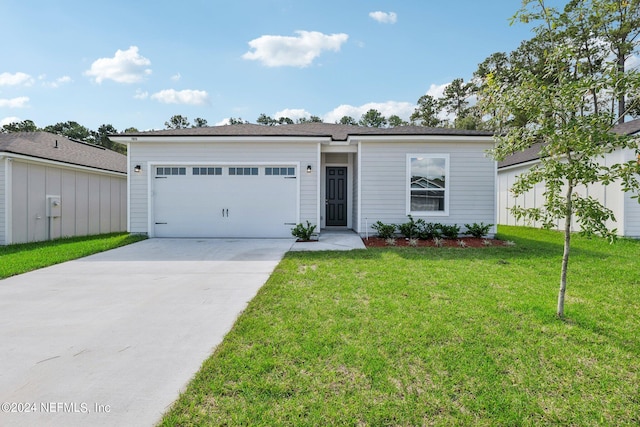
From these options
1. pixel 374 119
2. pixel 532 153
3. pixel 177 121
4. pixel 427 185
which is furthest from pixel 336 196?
pixel 177 121

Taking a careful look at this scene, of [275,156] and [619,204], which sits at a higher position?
[275,156]

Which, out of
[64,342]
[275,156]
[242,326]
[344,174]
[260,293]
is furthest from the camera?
[344,174]

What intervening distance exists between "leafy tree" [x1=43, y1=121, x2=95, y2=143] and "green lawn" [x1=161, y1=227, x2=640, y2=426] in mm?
43162

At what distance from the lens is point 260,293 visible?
4.05 meters

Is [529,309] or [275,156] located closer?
[529,309]

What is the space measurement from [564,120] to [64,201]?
492 inches

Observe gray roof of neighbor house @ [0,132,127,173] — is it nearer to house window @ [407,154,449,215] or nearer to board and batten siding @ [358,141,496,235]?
board and batten siding @ [358,141,496,235]

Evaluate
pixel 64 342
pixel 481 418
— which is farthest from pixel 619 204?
pixel 64 342

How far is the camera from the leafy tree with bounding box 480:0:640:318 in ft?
9.24

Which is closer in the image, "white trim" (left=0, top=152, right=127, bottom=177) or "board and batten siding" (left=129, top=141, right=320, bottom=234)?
"white trim" (left=0, top=152, right=127, bottom=177)

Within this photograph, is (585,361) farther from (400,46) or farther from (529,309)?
(400,46)

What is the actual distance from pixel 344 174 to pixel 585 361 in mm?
8547

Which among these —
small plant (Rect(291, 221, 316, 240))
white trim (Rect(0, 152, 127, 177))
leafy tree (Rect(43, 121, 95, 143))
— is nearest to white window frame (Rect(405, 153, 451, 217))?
small plant (Rect(291, 221, 316, 240))

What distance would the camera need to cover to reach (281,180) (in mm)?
9031
